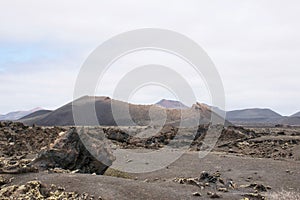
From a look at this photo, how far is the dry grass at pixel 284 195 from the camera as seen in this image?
14097 millimetres

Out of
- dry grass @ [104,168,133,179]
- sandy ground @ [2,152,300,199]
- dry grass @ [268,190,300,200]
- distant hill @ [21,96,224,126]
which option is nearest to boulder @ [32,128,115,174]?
dry grass @ [104,168,133,179]

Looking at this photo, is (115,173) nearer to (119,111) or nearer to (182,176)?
(182,176)

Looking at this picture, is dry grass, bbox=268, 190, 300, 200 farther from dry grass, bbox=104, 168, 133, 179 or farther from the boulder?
the boulder

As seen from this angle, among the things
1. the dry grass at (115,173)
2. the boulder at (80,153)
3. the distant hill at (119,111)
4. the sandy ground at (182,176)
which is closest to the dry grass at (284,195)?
the sandy ground at (182,176)

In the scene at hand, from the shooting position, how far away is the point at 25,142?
28.8 meters

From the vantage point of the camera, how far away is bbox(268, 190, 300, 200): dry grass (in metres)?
14.1

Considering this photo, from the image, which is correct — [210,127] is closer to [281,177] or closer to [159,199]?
[281,177]

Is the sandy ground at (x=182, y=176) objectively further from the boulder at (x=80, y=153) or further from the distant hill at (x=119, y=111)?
the distant hill at (x=119, y=111)

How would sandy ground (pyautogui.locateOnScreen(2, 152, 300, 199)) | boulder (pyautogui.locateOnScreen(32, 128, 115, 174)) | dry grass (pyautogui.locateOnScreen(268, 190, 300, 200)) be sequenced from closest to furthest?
1. sandy ground (pyautogui.locateOnScreen(2, 152, 300, 199))
2. dry grass (pyautogui.locateOnScreen(268, 190, 300, 200))
3. boulder (pyautogui.locateOnScreen(32, 128, 115, 174))

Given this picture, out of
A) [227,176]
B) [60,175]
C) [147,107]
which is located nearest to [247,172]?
[227,176]

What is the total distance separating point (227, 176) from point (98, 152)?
629cm

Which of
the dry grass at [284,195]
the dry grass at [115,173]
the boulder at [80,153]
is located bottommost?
the dry grass at [284,195]

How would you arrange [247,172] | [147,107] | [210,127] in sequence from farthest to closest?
[147,107] < [210,127] < [247,172]

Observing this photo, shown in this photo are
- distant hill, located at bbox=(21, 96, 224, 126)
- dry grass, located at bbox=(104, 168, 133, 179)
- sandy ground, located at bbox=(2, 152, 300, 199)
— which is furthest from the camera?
distant hill, located at bbox=(21, 96, 224, 126)
